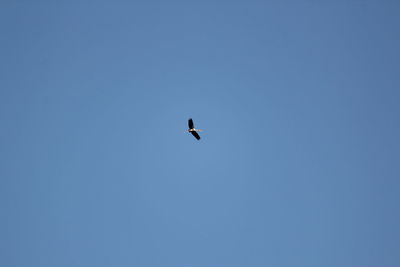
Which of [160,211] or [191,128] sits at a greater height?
[160,211]

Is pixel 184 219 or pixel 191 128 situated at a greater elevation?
pixel 184 219

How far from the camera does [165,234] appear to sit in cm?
12269

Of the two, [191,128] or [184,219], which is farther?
[184,219]

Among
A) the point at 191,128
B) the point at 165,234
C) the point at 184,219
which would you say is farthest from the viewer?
the point at 184,219

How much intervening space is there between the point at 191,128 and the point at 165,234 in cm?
7419

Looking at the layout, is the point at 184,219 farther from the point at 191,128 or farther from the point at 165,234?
the point at 191,128

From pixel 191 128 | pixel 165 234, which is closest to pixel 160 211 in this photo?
pixel 165 234

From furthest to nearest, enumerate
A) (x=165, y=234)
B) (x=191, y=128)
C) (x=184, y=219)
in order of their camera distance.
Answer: (x=184, y=219) → (x=165, y=234) → (x=191, y=128)

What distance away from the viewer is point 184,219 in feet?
614

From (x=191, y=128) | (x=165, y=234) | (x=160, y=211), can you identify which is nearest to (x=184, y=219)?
(x=160, y=211)

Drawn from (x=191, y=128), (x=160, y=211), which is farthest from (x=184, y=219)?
(x=191, y=128)

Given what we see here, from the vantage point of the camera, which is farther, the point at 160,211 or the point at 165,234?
the point at 160,211

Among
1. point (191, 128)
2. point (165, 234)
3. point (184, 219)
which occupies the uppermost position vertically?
point (184, 219)

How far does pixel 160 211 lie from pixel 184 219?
10.6 m
